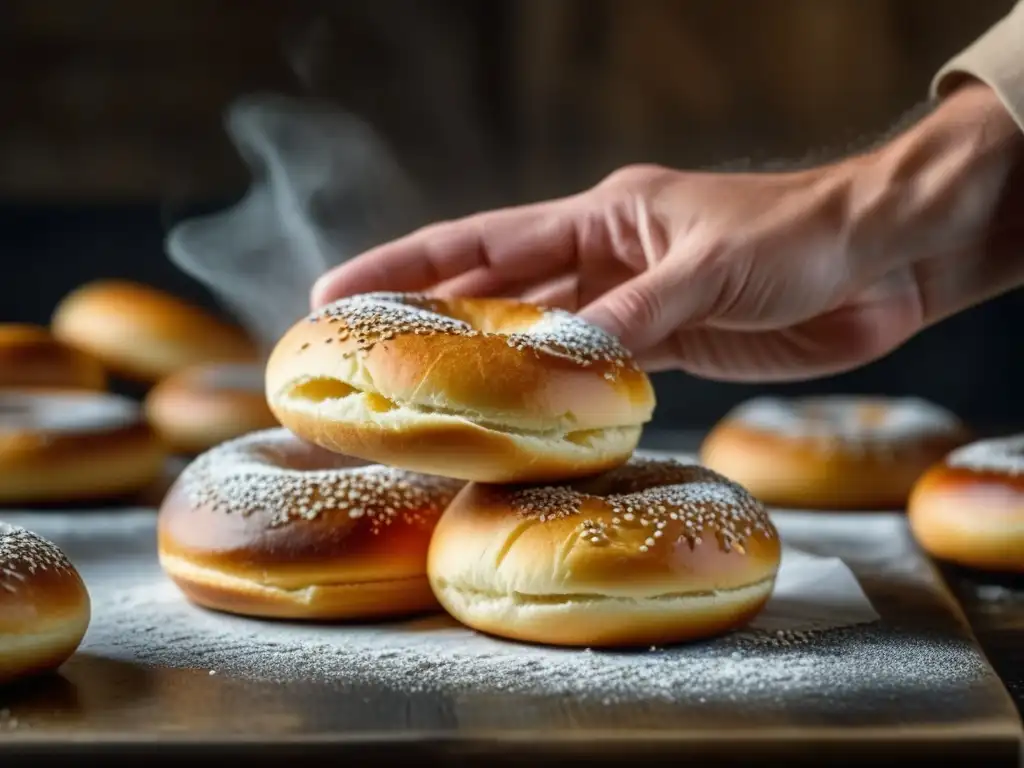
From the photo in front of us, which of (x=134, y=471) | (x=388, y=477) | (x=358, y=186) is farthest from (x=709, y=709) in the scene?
(x=358, y=186)

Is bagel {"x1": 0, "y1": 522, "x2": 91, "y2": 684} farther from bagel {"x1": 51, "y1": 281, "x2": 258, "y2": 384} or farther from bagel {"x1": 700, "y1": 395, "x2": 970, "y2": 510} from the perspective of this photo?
bagel {"x1": 51, "y1": 281, "x2": 258, "y2": 384}

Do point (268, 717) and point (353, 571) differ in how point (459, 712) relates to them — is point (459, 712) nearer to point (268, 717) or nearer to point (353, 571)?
point (268, 717)

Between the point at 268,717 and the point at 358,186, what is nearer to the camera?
the point at 268,717

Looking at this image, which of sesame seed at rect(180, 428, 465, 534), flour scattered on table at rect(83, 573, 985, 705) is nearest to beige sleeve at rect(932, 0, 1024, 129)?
flour scattered on table at rect(83, 573, 985, 705)

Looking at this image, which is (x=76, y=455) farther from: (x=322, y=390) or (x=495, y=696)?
(x=495, y=696)

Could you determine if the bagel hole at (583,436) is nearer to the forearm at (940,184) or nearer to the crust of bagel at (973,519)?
the forearm at (940,184)

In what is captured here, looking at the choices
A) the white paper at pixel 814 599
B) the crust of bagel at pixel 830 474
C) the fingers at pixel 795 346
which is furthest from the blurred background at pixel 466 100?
the white paper at pixel 814 599
